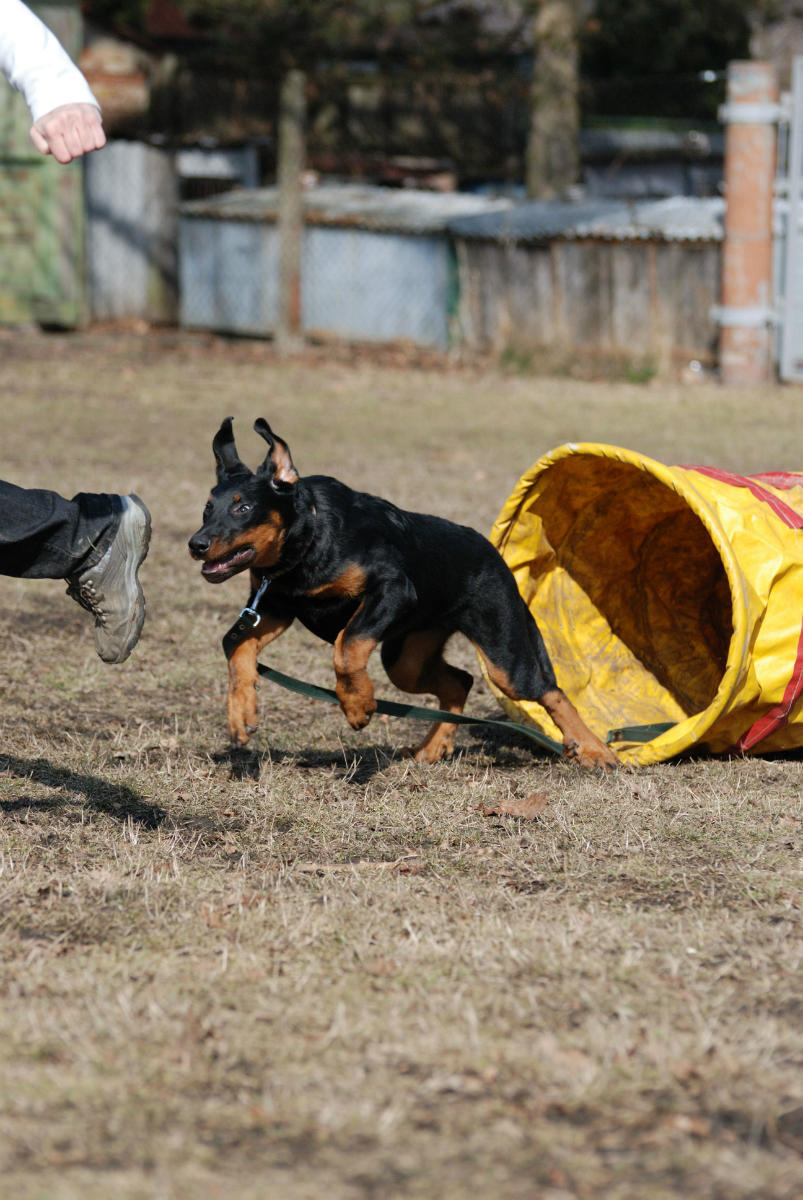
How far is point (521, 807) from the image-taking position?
16.5 feet

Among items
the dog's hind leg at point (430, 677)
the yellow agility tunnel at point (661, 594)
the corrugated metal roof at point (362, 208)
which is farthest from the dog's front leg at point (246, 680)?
the corrugated metal roof at point (362, 208)

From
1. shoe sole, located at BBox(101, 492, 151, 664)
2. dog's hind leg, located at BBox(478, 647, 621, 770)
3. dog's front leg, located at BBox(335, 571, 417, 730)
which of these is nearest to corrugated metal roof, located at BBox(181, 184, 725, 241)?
dog's hind leg, located at BBox(478, 647, 621, 770)

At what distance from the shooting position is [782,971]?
11.7ft

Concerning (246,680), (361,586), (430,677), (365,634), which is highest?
(361,586)

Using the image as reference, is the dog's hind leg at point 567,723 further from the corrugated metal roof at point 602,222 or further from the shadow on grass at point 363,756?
the corrugated metal roof at point 602,222

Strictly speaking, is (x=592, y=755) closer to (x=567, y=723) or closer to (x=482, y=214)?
(x=567, y=723)

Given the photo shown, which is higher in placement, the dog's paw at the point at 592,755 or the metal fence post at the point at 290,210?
the metal fence post at the point at 290,210

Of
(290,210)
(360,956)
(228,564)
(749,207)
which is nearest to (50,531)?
(228,564)

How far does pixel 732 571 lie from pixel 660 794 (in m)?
0.80

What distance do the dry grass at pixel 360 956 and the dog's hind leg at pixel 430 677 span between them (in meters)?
0.11

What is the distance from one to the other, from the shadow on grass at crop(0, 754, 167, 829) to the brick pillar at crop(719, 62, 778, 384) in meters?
11.9

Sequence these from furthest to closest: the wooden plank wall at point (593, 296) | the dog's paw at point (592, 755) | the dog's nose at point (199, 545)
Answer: the wooden plank wall at point (593, 296) → the dog's paw at point (592, 755) → the dog's nose at point (199, 545)

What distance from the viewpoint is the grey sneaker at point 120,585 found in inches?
174

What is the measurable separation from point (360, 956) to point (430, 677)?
7.65ft
